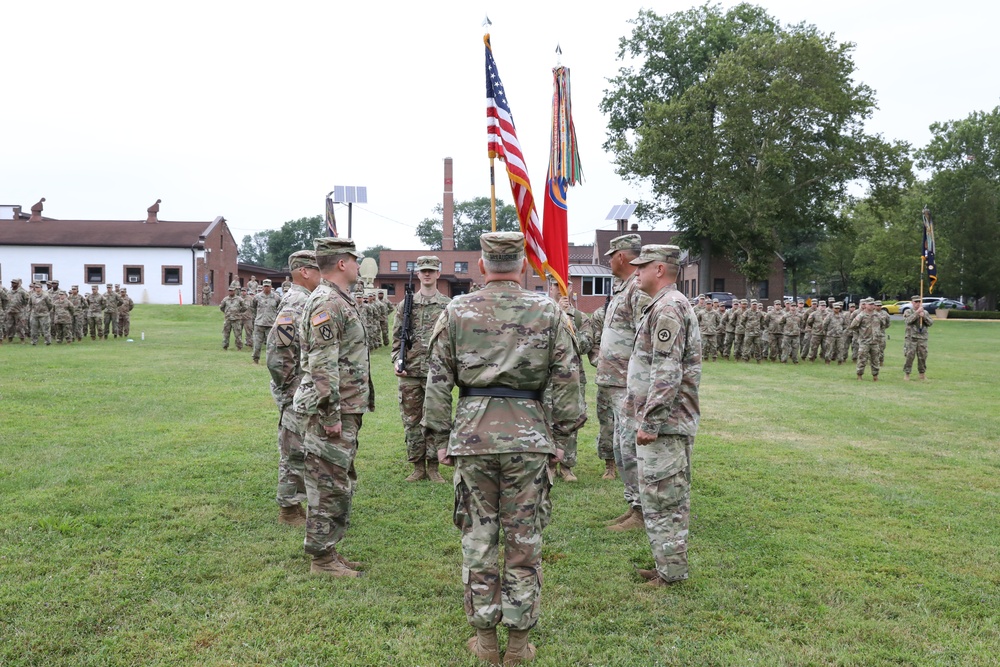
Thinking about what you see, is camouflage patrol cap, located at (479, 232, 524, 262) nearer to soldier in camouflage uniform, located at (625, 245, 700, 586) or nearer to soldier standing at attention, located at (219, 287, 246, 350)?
soldier in camouflage uniform, located at (625, 245, 700, 586)

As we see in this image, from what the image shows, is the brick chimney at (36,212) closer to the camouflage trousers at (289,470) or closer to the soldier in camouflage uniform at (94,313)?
the soldier in camouflage uniform at (94,313)

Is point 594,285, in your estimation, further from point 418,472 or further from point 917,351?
point 418,472

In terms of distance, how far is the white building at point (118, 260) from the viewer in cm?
4788

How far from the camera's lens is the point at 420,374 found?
7.68 meters

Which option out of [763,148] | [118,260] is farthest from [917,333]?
[118,260]

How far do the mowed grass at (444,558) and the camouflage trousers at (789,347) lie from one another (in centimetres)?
1191

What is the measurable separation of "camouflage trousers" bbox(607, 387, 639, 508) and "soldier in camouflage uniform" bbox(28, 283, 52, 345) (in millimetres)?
21426

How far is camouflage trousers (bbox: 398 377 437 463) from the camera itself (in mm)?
7652

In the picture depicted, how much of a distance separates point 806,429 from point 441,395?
844cm

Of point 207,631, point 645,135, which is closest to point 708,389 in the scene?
point 207,631

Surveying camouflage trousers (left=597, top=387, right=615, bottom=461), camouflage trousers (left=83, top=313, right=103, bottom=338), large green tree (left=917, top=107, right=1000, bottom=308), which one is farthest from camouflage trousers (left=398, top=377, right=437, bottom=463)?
large green tree (left=917, top=107, right=1000, bottom=308)

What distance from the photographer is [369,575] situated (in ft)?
16.6

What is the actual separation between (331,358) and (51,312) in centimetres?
2213

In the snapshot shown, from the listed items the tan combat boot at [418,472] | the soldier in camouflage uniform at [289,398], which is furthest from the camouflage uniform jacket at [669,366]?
the tan combat boot at [418,472]
